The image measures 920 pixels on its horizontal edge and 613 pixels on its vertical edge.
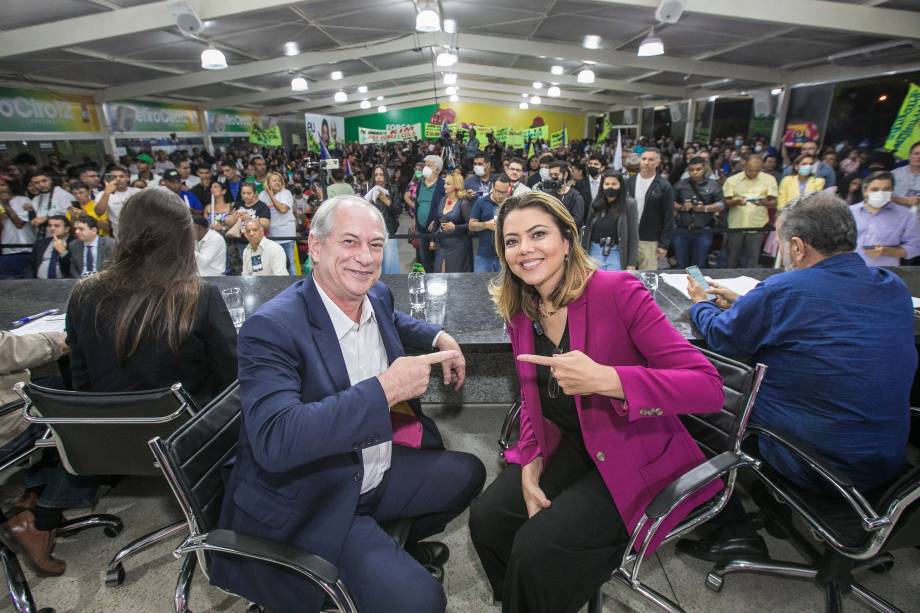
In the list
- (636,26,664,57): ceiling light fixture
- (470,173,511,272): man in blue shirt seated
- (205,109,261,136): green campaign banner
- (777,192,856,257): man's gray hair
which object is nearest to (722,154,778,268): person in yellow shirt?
(636,26,664,57): ceiling light fixture

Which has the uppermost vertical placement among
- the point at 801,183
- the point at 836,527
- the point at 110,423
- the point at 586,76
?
the point at 586,76

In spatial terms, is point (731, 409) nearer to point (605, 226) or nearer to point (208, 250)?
point (605, 226)

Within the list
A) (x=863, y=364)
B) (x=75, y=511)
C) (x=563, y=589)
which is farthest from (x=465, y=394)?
(x=75, y=511)

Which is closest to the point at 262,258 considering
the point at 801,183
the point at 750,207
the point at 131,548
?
the point at 131,548

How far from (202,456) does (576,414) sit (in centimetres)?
113

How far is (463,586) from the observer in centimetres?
177

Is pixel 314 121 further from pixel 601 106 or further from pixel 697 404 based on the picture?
pixel 601 106

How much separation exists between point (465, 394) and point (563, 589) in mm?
1422

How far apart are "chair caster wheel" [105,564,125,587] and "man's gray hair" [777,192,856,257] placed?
293 centimetres

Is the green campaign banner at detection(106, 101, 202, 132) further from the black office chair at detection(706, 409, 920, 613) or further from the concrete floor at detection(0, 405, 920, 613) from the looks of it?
the black office chair at detection(706, 409, 920, 613)

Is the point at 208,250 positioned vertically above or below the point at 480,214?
below

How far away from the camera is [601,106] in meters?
22.4

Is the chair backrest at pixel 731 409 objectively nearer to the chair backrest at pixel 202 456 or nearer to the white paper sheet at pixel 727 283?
the white paper sheet at pixel 727 283

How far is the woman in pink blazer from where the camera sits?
1.26 metres
